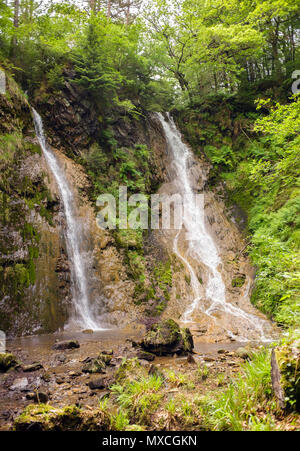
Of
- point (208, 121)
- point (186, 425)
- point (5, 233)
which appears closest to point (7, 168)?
point (5, 233)

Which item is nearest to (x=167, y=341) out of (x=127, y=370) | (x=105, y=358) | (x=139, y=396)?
(x=105, y=358)

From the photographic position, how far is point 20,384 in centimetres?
454

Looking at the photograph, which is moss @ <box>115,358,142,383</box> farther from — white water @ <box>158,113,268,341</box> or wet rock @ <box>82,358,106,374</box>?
white water @ <box>158,113,268,341</box>

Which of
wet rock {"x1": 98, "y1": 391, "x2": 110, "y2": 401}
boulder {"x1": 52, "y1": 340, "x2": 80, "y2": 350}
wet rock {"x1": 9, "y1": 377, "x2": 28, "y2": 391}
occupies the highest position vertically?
wet rock {"x1": 9, "y1": 377, "x2": 28, "y2": 391}

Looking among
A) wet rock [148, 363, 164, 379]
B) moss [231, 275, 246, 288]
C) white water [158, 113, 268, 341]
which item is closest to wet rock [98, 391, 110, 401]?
wet rock [148, 363, 164, 379]

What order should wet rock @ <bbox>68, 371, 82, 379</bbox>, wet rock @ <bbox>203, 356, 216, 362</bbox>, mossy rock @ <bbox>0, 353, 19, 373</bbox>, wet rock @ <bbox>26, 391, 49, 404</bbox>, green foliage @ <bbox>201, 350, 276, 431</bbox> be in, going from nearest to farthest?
green foliage @ <bbox>201, 350, 276, 431</bbox> < wet rock @ <bbox>26, 391, 49, 404</bbox> < wet rock @ <bbox>68, 371, 82, 379</bbox> < mossy rock @ <bbox>0, 353, 19, 373</bbox> < wet rock @ <bbox>203, 356, 216, 362</bbox>

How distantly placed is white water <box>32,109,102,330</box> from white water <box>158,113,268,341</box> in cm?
360

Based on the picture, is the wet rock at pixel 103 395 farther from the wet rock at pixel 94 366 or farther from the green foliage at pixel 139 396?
the wet rock at pixel 94 366

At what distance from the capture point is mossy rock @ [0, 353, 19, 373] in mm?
5145

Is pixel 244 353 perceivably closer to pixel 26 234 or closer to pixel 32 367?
pixel 32 367

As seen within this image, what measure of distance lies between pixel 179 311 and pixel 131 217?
5.03m

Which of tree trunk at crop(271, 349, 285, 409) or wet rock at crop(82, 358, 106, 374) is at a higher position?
tree trunk at crop(271, 349, 285, 409)

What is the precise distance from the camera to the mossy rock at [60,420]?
2.72m

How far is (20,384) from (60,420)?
2218 millimetres
